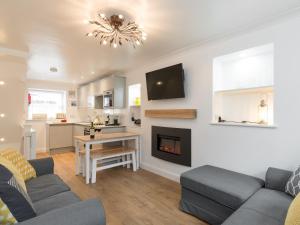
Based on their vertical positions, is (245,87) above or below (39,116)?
above

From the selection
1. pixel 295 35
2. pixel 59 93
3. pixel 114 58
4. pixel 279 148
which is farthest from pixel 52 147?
pixel 295 35

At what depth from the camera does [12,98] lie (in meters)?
3.28

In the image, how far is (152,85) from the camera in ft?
11.9

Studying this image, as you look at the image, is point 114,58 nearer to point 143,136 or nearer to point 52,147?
point 143,136

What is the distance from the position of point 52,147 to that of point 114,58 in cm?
362

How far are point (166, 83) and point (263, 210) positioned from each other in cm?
238

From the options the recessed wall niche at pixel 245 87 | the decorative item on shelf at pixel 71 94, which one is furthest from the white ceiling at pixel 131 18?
the decorative item on shelf at pixel 71 94

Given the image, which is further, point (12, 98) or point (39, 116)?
point (39, 116)

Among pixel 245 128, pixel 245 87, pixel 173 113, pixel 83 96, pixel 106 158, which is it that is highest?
pixel 83 96

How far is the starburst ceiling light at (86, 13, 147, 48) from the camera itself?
6.61 ft

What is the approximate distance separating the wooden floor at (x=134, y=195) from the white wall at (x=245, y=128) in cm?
50

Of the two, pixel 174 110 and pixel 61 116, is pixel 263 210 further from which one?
pixel 61 116

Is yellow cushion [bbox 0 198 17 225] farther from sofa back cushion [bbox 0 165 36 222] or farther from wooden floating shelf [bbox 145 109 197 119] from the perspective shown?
wooden floating shelf [bbox 145 109 197 119]

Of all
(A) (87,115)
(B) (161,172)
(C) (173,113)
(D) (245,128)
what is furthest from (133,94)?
(D) (245,128)
